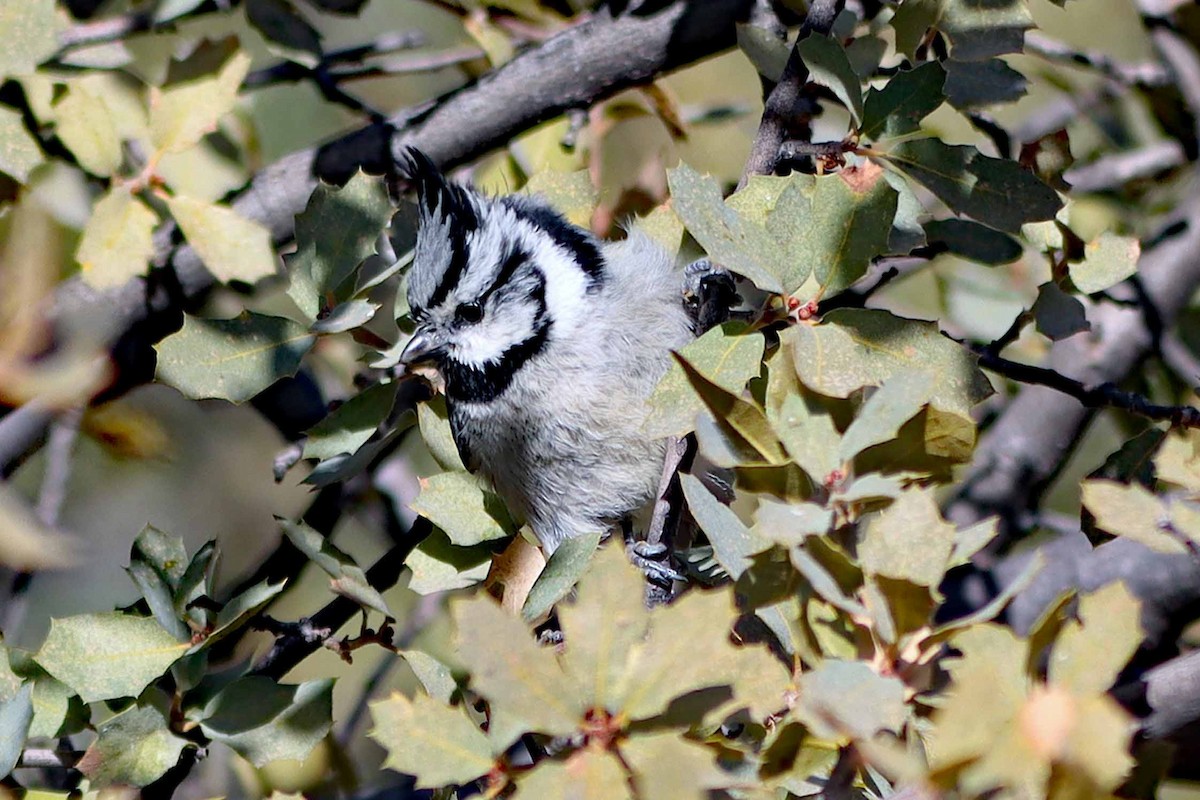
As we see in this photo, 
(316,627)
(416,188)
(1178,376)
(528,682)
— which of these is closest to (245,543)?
(416,188)

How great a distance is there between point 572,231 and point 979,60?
104 cm

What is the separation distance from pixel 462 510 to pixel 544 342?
798mm

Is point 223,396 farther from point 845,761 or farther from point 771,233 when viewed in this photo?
point 845,761

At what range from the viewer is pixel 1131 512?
1.26 m

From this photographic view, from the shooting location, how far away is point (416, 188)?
8.61 ft

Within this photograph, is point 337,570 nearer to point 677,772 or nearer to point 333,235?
point 333,235

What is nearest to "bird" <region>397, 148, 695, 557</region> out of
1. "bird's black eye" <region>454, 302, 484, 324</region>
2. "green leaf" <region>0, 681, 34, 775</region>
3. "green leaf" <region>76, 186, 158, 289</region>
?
"bird's black eye" <region>454, 302, 484, 324</region>

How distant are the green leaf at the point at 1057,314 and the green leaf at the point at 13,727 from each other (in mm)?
1580

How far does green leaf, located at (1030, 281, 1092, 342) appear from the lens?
1978 mm

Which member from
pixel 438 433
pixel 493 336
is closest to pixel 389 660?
pixel 493 336

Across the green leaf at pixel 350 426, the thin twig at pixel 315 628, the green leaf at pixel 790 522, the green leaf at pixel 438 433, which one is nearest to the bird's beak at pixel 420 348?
the green leaf at pixel 438 433

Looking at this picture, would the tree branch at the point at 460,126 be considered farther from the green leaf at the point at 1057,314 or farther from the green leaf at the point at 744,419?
the green leaf at the point at 744,419

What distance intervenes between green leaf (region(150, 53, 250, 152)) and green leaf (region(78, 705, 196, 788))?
1083 millimetres

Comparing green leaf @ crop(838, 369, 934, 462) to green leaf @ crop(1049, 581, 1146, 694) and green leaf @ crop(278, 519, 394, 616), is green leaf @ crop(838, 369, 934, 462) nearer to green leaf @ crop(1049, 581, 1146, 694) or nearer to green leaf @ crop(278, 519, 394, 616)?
green leaf @ crop(1049, 581, 1146, 694)
